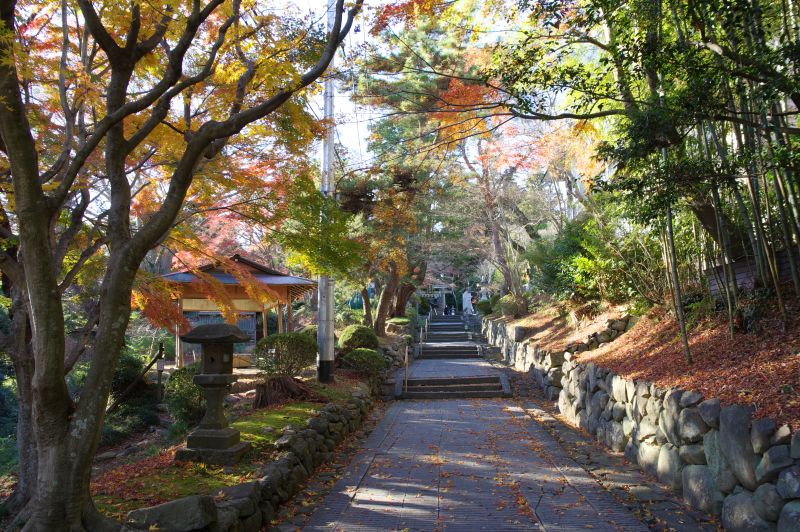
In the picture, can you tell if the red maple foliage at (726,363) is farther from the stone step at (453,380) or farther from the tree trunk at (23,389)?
the tree trunk at (23,389)

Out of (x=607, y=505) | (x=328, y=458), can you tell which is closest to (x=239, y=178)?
(x=328, y=458)

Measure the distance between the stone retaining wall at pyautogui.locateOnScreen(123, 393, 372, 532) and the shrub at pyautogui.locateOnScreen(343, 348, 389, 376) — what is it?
354 centimetres

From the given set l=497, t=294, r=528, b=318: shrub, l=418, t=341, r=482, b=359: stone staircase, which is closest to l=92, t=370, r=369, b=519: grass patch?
l=418, t=341, r=482, b=359: stone staircase

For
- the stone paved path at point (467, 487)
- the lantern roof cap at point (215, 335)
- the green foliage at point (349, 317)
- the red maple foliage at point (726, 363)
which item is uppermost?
the green foliage at point (349, 317)

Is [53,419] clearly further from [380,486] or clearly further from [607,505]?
[607,505]

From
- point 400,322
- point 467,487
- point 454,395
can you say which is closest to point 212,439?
point 467,487

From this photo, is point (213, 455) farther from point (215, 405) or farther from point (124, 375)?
point (124, 375)

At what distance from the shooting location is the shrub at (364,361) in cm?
1202

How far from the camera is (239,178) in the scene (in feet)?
25.3

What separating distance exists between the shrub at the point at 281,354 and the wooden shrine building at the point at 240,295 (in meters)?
4.20

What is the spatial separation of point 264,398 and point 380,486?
3541 mm

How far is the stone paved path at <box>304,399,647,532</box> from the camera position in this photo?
457cm

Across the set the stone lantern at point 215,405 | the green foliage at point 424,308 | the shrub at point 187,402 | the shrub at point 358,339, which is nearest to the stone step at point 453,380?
the shrub at point 358,339

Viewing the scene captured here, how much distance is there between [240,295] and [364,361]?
18.1 ft
